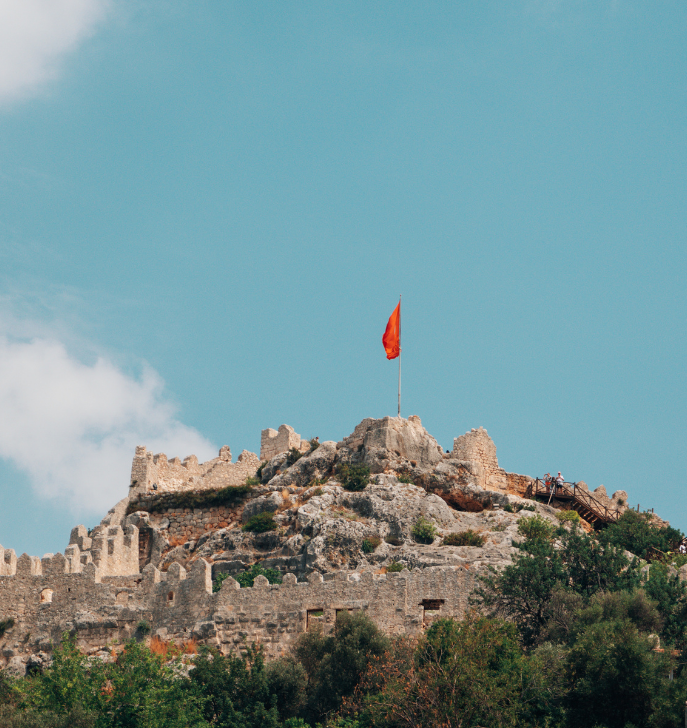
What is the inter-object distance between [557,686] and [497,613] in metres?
6.13

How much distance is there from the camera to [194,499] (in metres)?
60.0

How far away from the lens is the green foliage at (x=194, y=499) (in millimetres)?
59281

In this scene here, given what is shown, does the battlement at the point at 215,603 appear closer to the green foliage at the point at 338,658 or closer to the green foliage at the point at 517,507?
the green foliage at the point at 338,658

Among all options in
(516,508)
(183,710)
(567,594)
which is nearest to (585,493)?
(516,508)

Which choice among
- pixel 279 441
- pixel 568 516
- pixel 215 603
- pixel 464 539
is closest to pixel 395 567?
pixel 464 539

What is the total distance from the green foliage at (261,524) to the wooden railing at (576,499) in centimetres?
1312

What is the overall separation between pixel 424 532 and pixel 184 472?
16836 millimetres

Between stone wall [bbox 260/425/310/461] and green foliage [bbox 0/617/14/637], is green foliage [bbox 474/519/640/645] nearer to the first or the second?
green foliage [bbox 0/617/14/637]

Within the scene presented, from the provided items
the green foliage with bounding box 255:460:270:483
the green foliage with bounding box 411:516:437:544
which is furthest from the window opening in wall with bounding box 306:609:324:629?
the green foliage with bounding box 255:460:270:483

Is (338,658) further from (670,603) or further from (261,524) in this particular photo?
(261,524)

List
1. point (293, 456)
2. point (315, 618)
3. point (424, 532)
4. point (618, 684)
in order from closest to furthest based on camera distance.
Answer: point (618, 684), point (315, 618), point (424, 532), point (293, 456)

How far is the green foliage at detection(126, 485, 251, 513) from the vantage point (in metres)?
59.3

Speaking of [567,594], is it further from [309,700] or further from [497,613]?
[309,700]

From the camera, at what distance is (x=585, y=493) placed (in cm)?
6175
